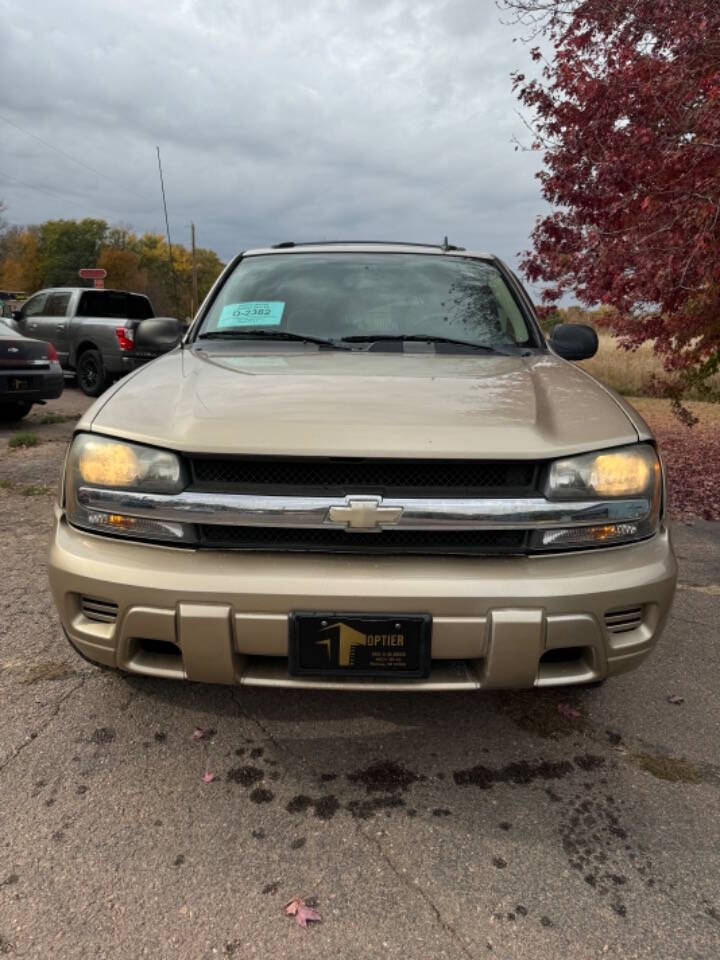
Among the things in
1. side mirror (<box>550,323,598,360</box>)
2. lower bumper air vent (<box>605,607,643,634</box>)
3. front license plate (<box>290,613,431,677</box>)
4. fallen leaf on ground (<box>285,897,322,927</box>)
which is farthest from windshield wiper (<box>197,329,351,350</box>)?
fallen leaf on ground (<box>285,897,322,927</box>)

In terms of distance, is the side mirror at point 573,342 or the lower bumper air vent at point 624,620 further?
the side mirror at point 573,342

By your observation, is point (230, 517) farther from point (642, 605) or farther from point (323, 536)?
point (642, 605)

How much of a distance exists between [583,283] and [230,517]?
533cm

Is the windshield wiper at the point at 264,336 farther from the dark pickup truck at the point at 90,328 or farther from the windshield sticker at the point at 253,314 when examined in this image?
the dark pickup truck at the point at 90,328

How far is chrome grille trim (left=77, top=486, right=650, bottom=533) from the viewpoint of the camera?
6.07 feet

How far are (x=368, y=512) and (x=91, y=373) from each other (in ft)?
36.6

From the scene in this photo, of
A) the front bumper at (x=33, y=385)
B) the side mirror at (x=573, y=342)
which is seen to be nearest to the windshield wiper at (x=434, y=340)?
the side mirror at (x=573, y=342)

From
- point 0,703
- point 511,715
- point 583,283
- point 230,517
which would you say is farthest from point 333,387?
point 583,283

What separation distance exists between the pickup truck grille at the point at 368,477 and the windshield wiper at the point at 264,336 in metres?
0.99

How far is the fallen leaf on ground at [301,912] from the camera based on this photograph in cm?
164

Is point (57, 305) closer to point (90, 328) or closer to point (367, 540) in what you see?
point (90, 328)

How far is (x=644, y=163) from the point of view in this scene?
4723 millimetres

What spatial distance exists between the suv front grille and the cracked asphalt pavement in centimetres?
77

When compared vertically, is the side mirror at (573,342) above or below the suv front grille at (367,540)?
above
